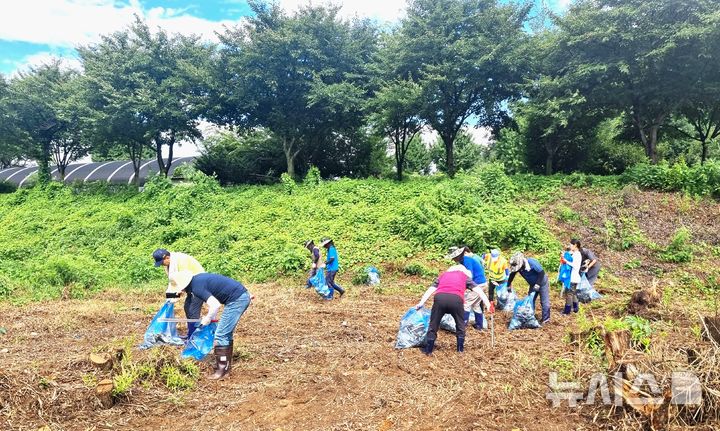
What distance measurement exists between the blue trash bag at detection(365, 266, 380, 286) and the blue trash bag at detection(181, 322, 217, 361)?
19.1 feet

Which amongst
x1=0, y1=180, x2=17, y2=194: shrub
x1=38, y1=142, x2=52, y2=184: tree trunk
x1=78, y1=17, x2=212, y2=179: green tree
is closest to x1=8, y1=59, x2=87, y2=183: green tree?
x1=38, y1=142, x2=52, y2=184: tree trunk

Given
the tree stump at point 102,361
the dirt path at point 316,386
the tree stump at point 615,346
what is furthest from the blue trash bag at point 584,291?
the tree stump at point 102,361

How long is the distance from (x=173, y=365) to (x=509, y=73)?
53.0ft

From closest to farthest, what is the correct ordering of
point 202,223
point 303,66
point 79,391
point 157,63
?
1. point 79,391
2. point 202,223
3. point 303,66
4. point 157,63

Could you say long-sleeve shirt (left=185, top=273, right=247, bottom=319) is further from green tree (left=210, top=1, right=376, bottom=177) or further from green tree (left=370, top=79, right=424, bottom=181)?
green tree (left=210, top=1, right=376, bottom=177)

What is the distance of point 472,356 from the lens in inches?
243

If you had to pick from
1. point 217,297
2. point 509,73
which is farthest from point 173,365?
point 509,73

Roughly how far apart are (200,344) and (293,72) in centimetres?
1616

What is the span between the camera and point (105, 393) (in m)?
4.81

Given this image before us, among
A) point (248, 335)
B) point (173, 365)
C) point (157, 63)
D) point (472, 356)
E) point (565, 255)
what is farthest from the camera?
point (157, 63)

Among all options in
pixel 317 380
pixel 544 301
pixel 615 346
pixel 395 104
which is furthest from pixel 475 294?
pixel 395 104

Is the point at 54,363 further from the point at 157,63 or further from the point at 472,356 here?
the point at 157,63

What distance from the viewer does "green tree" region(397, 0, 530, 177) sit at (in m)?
17.5

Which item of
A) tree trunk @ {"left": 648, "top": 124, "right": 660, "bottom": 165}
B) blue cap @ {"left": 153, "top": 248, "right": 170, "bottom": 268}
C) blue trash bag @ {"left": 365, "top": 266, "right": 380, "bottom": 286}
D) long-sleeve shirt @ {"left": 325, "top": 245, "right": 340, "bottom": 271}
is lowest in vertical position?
blue trash bag @ {"left": 365, "top": 266, "right": 380, "bottom": 286}
